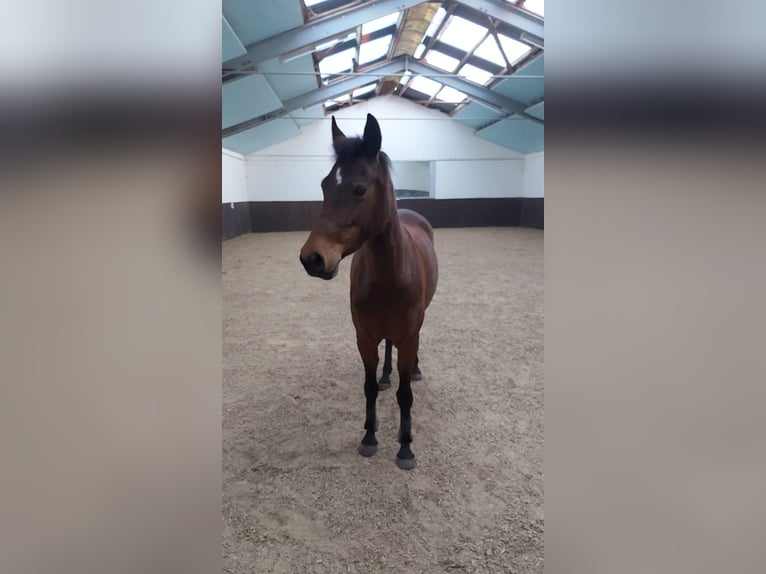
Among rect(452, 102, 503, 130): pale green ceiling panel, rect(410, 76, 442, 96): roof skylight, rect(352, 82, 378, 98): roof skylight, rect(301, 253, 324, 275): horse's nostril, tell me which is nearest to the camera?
rect(301, 253, 324, 275): horse's nostril

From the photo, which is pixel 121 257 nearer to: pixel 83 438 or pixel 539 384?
pixel 83 438

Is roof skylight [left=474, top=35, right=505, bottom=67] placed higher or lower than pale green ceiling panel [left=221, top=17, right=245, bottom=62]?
higher

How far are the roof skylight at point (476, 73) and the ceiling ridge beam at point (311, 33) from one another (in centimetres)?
316

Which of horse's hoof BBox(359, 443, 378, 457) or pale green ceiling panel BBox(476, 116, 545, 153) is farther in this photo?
pale green ceiling panel BBox(476, 116, 545, 153)

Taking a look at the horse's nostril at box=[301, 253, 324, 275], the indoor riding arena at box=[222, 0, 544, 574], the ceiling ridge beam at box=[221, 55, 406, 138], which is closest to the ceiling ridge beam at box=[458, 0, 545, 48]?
the indoor riding arena at box=[222, 0, 544, 574]

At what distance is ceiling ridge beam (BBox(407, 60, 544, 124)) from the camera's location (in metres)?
9.50

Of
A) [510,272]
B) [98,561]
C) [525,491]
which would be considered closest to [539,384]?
[525,491]

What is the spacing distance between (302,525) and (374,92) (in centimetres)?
1240

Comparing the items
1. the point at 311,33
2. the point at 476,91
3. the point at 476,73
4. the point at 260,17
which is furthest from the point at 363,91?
the point at 260,17

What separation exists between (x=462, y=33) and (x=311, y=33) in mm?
2970

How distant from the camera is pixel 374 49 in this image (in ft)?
28.7

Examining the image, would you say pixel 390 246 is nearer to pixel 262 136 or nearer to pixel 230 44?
pixel 230 44

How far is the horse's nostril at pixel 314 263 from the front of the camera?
135cm

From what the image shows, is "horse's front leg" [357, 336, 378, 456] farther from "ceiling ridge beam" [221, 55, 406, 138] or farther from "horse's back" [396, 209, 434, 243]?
"ceiling ridge beam" [221, 55, 406, 138]
